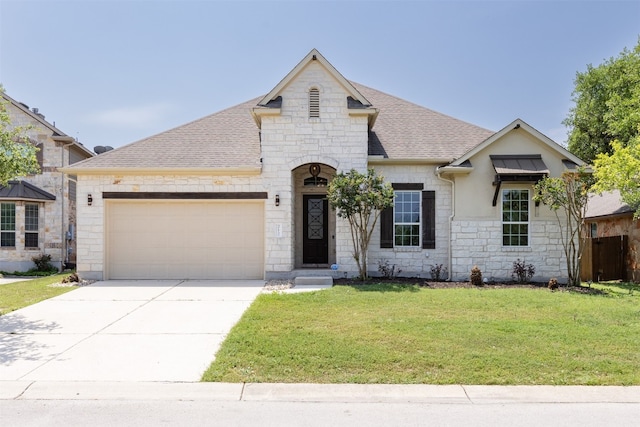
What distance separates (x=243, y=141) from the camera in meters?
15.2

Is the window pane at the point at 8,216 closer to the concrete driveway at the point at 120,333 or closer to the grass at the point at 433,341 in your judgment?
the concrete driveway at the point at 120,333

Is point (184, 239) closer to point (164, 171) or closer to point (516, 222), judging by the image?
point (164, 171)

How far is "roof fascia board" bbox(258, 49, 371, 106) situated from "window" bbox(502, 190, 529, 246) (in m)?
5.28

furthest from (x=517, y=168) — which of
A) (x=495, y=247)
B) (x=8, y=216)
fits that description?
(x=8, y=216)

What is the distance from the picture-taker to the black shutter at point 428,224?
550 inches

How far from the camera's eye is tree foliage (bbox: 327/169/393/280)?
40.9 feet

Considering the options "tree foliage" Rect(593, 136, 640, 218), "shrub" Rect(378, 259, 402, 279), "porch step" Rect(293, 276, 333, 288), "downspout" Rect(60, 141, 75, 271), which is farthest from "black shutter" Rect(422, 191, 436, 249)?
"downspout" Rect(60, 141, 75, 271)

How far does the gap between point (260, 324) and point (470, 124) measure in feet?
38.3

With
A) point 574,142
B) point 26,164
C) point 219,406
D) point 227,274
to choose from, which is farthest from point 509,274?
point 574,142

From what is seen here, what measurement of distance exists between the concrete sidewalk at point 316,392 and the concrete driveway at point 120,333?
10.3 inches

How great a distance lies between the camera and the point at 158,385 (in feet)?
18.0

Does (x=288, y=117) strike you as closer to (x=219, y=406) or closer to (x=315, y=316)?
(x=315, y=316)

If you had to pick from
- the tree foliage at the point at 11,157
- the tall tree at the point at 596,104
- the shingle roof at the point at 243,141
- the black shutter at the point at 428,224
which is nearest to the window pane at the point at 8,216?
the shingle roof at the point at 243,141

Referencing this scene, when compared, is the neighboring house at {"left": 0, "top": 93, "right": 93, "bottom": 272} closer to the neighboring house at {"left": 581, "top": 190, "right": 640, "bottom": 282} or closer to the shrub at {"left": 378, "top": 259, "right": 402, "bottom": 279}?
the shrub at {"left": 378, "top": 259, "right": 402, "bottom": 279}
